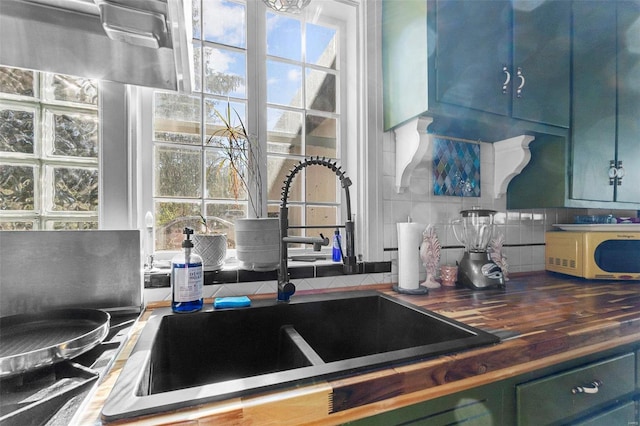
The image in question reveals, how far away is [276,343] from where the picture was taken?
3.51 ft

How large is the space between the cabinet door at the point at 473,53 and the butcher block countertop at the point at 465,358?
2.65 ft

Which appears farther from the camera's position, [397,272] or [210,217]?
[397,272]

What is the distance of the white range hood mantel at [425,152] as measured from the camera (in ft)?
4.30

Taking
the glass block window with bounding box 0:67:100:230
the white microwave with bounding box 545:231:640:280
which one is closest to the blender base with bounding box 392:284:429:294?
the white microwave with bounding box 545:231:640:280

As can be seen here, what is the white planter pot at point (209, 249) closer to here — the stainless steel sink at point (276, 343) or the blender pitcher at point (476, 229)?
the stainless steel sink at point (276, 343)

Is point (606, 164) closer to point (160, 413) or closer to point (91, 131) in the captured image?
point (160, 413)

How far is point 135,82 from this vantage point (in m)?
0.99

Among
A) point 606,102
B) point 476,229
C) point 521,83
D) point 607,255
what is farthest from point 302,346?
point 606,102

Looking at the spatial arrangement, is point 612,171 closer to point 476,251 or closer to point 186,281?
point 476,251

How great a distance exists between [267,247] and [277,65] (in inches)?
35.6

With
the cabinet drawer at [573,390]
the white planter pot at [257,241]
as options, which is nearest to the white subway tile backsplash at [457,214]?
the white planter pot at [257,241]

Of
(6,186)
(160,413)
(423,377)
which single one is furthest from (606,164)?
(6,186)

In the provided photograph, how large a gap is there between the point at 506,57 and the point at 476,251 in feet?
2.90

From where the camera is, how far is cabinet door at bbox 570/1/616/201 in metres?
1.53
